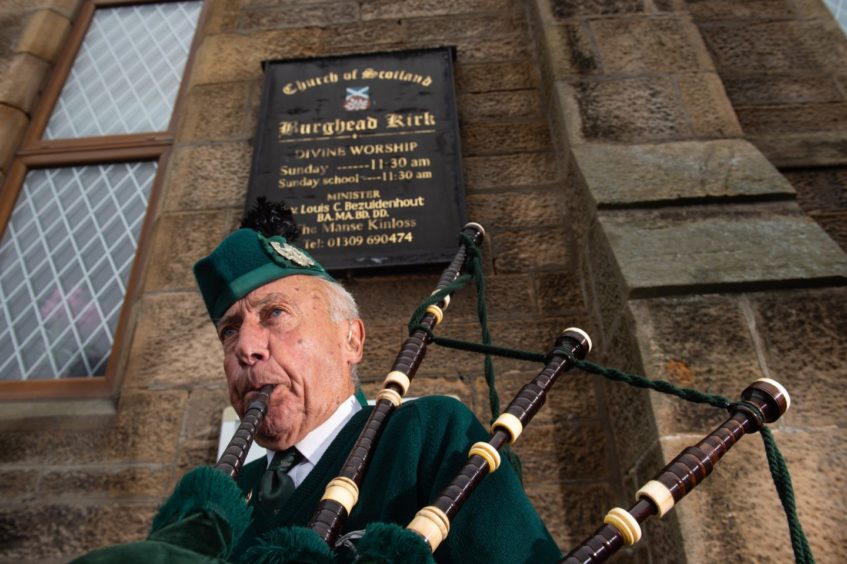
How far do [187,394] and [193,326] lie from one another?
37 centimetres

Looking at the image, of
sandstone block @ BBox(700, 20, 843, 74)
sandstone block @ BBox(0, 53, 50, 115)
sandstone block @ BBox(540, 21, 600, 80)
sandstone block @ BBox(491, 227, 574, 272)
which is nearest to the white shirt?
sandstone block @ BBox(491, 227, 574, 272)

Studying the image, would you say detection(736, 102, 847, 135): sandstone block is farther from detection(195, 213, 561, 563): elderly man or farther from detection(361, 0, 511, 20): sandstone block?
detection(195, 213, 561, 563): elderly man

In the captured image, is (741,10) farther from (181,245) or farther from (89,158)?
(89,158)

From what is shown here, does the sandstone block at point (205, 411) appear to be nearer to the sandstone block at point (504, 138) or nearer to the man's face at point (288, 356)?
the man's face at point (288, 356)

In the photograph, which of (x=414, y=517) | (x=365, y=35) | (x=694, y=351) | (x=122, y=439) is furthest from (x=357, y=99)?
(x=414, y=517)

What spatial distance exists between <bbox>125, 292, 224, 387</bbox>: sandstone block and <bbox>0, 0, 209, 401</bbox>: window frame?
0.11m

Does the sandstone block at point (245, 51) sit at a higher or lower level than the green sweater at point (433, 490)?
higher

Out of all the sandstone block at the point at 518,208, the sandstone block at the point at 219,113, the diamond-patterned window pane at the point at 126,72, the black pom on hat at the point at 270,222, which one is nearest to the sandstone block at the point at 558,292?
the sandstone block at the point at 518,208

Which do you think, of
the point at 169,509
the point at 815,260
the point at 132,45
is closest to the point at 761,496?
the point at 815,260

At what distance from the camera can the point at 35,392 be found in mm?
3238

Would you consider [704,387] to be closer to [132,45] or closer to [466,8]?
[466,8]

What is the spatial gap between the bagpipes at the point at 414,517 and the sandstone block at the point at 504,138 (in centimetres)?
235

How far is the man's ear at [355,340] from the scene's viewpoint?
1968 mm

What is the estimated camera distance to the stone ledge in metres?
2.35
